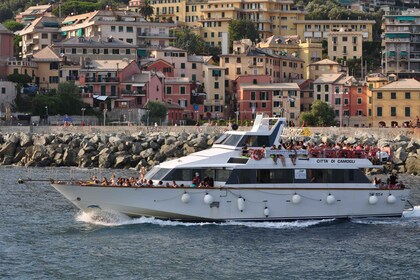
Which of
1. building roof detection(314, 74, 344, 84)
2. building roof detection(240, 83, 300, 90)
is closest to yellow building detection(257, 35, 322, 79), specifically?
building roof detection(314, 74, 344, 84)

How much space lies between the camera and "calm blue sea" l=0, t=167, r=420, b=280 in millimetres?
29156

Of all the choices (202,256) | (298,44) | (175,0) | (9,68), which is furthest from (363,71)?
(202,256)

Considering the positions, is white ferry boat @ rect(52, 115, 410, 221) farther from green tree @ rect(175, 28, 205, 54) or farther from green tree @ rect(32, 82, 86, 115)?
green tree @ rect(175, 28, 205, 54)

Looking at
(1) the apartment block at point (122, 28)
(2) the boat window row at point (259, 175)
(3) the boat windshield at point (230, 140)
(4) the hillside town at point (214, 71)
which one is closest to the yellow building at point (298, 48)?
(4) the hillside town at point (214, 71)

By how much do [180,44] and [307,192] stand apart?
264ft

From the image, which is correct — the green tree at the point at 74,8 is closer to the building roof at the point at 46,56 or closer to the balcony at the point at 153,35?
the balcony at the point at 153,35

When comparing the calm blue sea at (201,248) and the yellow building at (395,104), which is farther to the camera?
the yellow building at (395,104)

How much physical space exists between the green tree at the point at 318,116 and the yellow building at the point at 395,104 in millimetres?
4624

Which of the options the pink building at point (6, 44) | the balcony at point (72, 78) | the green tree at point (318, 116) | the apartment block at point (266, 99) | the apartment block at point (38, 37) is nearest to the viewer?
the green tree at point (318, 116)

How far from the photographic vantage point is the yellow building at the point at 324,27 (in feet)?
403

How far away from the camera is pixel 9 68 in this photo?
315 feet

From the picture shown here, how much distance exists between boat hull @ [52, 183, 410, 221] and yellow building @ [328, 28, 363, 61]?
7771 centimetres

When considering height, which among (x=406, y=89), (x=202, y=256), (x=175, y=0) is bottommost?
(x=202, y=256)

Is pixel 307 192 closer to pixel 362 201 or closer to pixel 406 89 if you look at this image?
pixel 362 201
